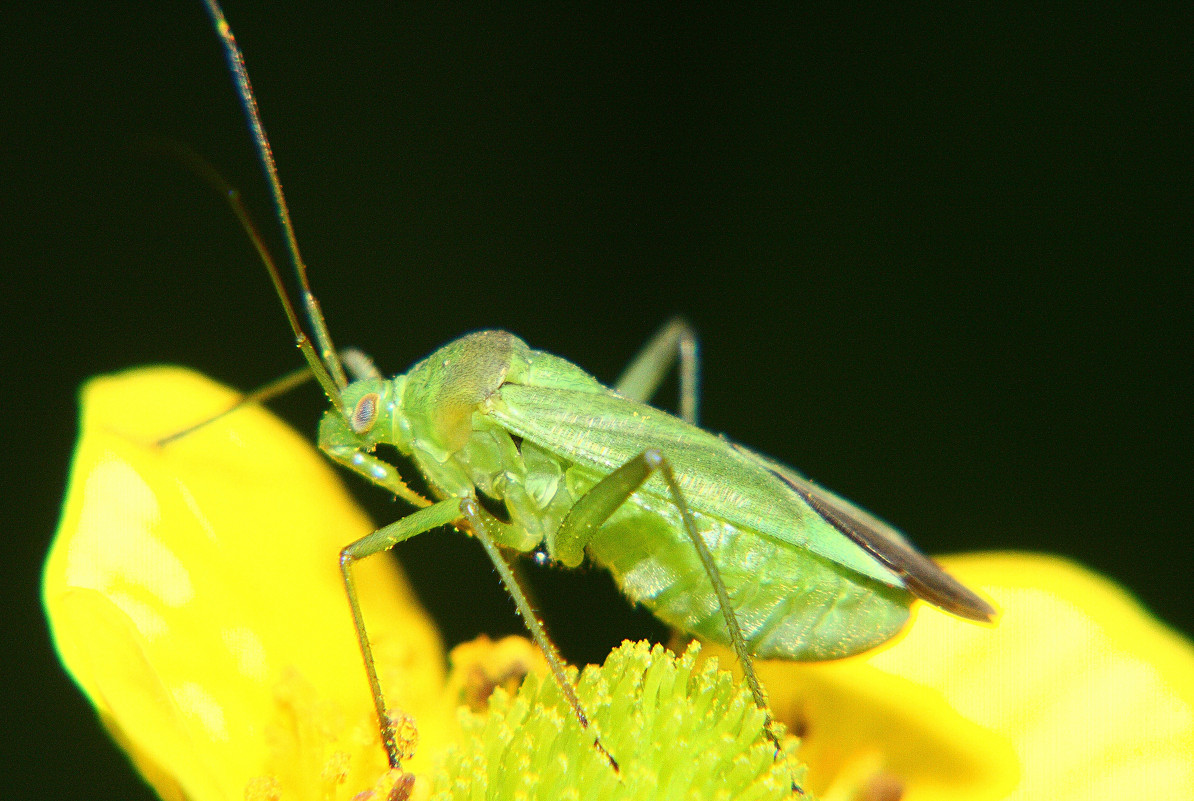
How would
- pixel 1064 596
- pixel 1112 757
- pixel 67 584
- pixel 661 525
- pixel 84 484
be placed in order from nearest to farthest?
pixel 67 584
pixel 84 484
pixel 661 525
pixel 1112 757
pixel 1064 596

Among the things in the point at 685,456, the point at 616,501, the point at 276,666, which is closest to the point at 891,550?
the point at 685,456

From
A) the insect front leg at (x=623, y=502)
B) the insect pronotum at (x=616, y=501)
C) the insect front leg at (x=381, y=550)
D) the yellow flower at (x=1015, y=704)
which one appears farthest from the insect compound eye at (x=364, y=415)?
the yellow flower at (x=1015, y=704)

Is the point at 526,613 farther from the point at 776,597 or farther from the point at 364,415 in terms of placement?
the point at 364,415

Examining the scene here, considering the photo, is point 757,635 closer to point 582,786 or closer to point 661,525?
point 661,525

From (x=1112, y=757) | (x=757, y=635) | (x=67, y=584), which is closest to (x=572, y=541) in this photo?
(x=757, y=635)

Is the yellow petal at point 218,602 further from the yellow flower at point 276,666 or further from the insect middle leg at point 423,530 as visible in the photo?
the insect middle leg at point 423,530
